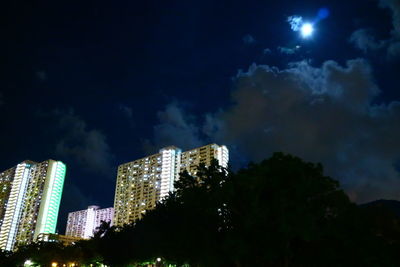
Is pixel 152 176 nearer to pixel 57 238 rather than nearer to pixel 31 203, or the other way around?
pixel 57 238

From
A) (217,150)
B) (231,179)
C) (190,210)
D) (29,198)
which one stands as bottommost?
(190,210)

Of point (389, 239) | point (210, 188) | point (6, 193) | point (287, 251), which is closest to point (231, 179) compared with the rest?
point (210, 188)

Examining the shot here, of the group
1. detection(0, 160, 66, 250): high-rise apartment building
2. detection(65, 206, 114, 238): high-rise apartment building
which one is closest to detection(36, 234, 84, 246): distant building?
detection(0, 160, 66, 250): high-rise apartment building

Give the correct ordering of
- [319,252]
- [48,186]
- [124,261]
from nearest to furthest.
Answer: [319,252]
[124,261]
[48,186]

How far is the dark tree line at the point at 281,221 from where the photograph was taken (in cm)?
2647

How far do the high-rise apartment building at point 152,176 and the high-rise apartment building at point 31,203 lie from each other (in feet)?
90.1

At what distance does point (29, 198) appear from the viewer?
155625 millimetres

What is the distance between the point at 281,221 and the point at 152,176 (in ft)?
397

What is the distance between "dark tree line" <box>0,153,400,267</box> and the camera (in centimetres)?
2647

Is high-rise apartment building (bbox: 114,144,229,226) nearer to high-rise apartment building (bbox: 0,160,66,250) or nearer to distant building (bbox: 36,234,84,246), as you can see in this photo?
→ distant building (bbox: 36,234,84,246)

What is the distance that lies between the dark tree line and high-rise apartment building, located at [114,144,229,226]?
10027 cm

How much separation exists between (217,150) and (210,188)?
335 ft

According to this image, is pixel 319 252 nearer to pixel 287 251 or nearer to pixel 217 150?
pixel 287 251

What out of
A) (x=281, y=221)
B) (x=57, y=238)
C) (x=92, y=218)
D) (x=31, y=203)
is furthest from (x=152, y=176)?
(x=281, y=221)
